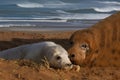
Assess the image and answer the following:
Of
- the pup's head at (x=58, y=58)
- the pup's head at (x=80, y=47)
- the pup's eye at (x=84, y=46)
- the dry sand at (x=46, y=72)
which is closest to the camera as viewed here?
the dry sand at (x=46, y=72)

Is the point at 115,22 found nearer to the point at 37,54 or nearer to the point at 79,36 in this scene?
the point at 79,36

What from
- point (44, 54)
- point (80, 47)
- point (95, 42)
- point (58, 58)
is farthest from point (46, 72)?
point (95, 42)

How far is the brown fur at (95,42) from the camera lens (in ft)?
30.0

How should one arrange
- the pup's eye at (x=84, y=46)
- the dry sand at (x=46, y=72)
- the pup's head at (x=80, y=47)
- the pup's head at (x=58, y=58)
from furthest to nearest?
the pup's eye at (x=84, y=46)
the pup's head at (x=80, y=47)
the pup's head at (x=58, y=58)
the dry sand at (x=46, y=72)

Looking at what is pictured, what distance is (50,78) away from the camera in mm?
7230

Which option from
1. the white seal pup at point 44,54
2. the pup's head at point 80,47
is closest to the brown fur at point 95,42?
the pup's head at point 80,47

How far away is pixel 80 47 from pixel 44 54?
2.59 ft

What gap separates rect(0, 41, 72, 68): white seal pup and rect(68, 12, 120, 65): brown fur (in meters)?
0.40

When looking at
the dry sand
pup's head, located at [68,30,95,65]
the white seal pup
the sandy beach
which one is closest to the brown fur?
pup's head, located at [68,30,95,65]

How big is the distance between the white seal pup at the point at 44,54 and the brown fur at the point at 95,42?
1.32 ft

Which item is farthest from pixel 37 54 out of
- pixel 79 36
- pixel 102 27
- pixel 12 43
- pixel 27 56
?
pixel 12 43

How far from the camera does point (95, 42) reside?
9281 millimetres

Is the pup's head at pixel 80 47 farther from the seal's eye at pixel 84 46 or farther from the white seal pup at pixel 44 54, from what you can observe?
the white seal pup at pixel 44 54

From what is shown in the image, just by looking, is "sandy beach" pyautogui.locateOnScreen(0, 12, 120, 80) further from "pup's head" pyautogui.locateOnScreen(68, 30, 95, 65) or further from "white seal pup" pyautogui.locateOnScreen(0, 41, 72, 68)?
"white seal pup" pyautogui.locateOnScreen(0, 41, 72, 68)
